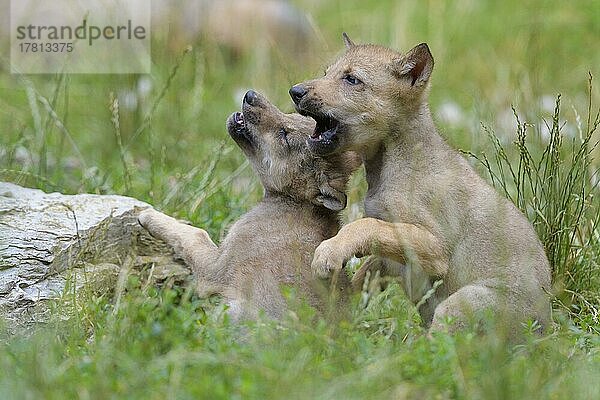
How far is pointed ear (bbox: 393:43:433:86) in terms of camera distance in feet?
20.4

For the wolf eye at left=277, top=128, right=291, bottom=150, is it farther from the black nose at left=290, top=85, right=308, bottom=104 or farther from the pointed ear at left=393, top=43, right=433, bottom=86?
the pointed ear at left=393, top=43, right=433, bottom=86

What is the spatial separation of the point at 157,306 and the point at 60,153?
3250 millimetres

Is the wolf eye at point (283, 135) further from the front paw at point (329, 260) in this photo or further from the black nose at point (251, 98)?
the front paw at point (329, 260)

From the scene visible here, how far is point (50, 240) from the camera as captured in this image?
6.43 meters

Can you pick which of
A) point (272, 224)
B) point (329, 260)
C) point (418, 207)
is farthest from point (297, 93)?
point (329, 260)

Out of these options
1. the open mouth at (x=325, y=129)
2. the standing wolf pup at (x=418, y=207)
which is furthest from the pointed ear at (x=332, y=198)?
the open mouth at (x=325, y=129)

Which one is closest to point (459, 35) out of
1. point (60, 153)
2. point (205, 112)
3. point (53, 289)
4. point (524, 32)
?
point (524, 32)

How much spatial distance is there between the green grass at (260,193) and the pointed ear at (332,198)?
65 cm

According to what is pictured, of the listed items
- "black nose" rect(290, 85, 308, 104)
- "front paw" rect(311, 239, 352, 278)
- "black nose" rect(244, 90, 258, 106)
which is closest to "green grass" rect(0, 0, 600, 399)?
"front paw" rect(311, 239, 352, 278)

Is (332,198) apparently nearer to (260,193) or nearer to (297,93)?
(297,93)

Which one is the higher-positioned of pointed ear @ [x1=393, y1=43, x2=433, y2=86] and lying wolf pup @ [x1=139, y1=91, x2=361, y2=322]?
pointed ear @ [x1=393, y1=43, x2=433, y2=86]

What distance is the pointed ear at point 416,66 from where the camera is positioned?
6.21 meters

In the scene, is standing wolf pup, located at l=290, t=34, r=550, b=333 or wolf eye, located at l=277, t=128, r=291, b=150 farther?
wolf eye, located at l=277, t=128, r=291, b=150

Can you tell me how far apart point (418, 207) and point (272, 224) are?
92 cm
